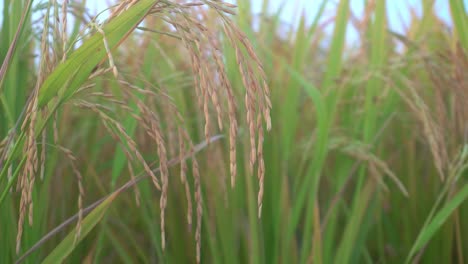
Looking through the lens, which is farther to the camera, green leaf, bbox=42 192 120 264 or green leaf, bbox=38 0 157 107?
green leaf, bbox=42 192 120 264

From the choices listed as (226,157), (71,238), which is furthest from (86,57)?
(226,157)

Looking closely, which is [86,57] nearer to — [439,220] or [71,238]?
[71,238]

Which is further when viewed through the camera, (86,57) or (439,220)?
(439,220)

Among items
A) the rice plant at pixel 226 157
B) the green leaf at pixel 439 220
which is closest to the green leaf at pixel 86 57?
the rice plant at pixel 226 157

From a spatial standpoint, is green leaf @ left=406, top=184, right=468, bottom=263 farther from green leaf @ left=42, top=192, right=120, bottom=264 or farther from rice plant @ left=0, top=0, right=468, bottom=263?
green leaf @ left=42, top=192, right=120, bottom=264

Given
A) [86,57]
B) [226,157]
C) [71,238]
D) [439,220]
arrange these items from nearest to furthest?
[86,57], [71,238], [439,220], [226,157]

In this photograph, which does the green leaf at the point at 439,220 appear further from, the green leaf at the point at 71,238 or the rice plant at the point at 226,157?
the green leaf at the point at 71,238

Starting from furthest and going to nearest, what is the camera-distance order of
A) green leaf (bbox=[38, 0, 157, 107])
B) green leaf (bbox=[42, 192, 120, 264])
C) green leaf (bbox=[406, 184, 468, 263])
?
green leaf (bbox=[406, 184, 468, 263]) → green leaf (bbox=[42, 192, 120, 264]) → green leaf (bbox=[38, 0, 157, 107])

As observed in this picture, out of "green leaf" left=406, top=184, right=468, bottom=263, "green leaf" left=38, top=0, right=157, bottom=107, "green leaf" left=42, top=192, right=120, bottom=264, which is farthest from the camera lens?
"green leaf" left=406, top=184, right=468, bottom=263

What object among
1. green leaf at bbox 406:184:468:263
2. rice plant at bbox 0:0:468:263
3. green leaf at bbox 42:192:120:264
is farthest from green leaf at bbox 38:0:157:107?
green leaf at bbox 406:184:468:263

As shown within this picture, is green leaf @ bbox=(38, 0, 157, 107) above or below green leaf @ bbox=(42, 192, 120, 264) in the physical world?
above

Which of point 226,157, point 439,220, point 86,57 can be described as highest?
point 86,57
